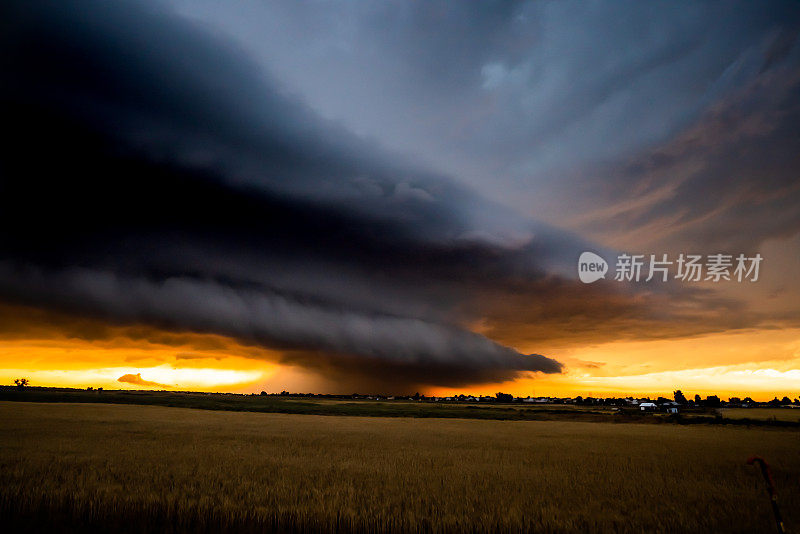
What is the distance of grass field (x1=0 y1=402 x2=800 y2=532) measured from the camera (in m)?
12.3

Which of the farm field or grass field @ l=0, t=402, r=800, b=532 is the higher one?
grass field @ l=0, t=402, r=800, b=532

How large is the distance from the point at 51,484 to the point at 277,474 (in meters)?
7.66

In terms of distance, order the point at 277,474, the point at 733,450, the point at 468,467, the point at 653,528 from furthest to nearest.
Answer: the point at 733,450
the point at 468,467
the point at 277,474
the point at 653,528

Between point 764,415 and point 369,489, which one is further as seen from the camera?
point 764,415

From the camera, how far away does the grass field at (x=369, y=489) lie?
12.3 meters

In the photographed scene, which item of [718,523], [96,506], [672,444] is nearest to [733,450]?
[672,444]

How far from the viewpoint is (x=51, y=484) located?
1541cm

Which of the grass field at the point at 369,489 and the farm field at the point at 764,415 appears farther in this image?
the farm field at the point at 764,415

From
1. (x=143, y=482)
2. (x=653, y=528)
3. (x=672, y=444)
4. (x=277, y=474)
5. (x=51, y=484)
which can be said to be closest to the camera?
(x=653, y=528)

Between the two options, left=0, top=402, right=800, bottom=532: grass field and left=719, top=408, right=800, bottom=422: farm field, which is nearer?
left=0, top=402, right=800, bottom=532: grass field

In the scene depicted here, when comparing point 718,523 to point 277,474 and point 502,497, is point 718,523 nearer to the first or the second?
point 502,497

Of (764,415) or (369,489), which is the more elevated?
(369,489)

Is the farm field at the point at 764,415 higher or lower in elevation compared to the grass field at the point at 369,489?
lower

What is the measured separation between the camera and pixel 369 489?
16578 mm
